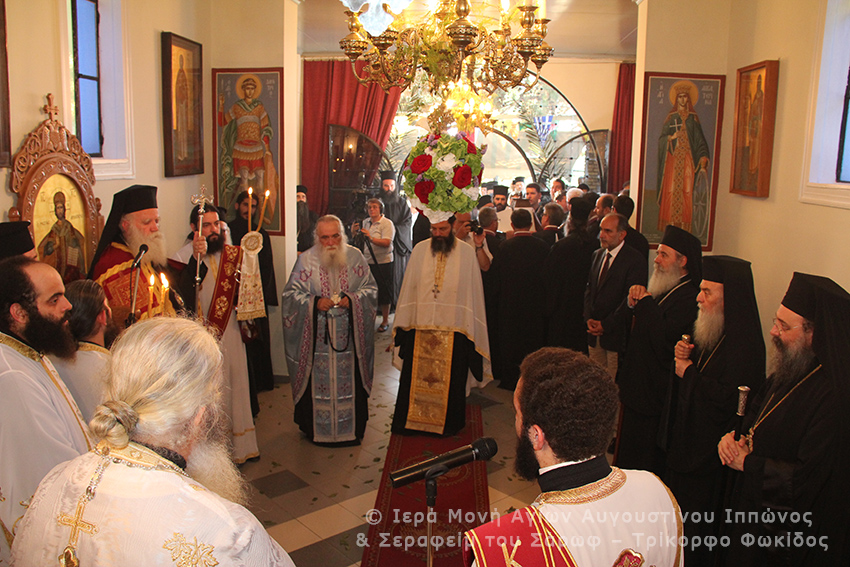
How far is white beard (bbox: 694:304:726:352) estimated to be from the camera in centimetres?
341

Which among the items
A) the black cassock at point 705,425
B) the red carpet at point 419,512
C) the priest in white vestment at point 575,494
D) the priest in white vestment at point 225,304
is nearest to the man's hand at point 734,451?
the black cassock at point 705,425

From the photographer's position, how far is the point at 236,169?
6.49m

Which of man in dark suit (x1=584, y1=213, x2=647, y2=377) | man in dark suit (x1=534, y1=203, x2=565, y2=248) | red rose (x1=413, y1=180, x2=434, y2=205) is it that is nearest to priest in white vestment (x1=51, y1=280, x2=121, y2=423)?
red rose (x1=413, y1=180, x2=434, y2=205)

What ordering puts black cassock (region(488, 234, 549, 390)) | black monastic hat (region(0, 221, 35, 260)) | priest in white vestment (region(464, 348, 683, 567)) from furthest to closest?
1. black cassock (region(488, 234, 549, 390))
2. black monastic hat (region(0, 221, 35, 260))
3. priest in white vestment (region(464, 348, 683, 567))

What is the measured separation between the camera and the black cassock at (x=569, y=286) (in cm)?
642

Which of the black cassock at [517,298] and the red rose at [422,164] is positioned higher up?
the red rose at [422,164]

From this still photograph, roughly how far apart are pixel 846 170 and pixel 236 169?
5286 millimetres

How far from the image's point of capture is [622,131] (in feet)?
40.6

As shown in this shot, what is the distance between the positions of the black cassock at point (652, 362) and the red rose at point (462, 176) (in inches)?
64.7

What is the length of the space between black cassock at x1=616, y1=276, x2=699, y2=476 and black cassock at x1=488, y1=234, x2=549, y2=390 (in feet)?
8.37

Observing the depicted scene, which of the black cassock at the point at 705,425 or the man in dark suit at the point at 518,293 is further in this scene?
the man in dark suit at the point at 518,293

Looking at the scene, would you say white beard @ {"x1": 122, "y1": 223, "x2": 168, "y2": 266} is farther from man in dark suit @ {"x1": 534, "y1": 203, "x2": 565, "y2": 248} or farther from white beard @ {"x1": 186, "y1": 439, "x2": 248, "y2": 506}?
man in dark suit @ {"x1": 534, "y1": 203, "x2": 565, "y2": 248}

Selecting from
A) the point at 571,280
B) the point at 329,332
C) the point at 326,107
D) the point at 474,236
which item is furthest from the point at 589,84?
the point at 329,332

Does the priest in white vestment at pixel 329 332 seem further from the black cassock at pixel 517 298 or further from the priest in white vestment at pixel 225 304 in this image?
the black cassock at pixel 517 298
